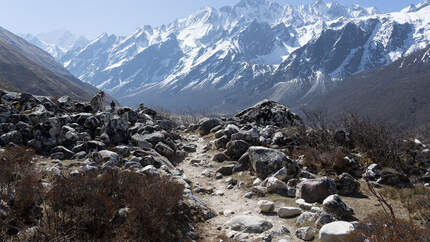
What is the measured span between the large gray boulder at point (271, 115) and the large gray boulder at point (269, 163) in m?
12.3

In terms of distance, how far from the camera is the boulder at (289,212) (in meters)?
9.55

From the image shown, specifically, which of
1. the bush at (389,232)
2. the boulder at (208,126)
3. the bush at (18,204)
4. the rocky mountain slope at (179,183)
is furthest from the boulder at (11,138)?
the bush at (389,232)

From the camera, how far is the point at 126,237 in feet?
22.7

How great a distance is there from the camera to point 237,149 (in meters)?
17.2

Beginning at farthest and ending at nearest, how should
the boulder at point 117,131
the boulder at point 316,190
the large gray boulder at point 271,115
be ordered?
the large gray boulder at point 271,115 → the boulder at point 117,131 → the boulder at point 316,190

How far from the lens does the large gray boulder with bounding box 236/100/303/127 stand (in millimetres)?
26438

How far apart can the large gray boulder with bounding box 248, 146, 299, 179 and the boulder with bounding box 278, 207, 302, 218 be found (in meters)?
3.53

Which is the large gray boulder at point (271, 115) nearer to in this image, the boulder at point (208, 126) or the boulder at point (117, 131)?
the boulder at point (208, 126)

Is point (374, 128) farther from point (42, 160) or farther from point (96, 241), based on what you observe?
point (42, 160)

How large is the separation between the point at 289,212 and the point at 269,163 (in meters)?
3.98

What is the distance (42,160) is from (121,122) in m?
5.61

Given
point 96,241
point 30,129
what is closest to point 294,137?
point 96,241

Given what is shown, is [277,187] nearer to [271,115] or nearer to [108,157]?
[108,157]

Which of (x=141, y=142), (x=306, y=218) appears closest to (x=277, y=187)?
(x=306, y=218)
